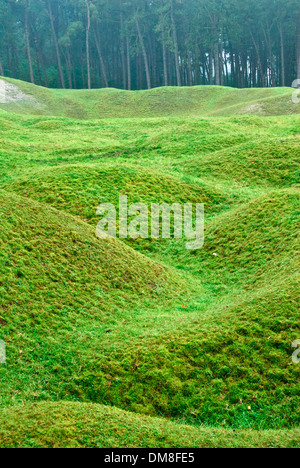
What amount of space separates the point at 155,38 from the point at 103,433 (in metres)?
70.2

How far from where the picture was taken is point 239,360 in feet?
24.8

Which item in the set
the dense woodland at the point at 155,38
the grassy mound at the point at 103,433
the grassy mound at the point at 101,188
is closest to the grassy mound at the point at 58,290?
the grassy mound at the point at 103,433

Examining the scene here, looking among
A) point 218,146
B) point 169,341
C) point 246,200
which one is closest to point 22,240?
point 169,341

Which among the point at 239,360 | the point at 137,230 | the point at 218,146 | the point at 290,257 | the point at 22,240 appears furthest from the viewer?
the point at 218,146

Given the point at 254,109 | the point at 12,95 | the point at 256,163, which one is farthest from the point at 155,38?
the point at 256,163

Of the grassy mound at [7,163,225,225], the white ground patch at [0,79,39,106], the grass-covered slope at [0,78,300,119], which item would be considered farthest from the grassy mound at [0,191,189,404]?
the white ground patch at [0,79,39,106]

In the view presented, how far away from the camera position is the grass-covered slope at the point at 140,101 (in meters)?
44.2

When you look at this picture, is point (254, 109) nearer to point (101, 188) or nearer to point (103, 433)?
point (101, 188)

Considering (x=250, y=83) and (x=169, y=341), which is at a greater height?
(x=250, y=83)

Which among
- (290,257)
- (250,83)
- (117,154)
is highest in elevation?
(250,83)

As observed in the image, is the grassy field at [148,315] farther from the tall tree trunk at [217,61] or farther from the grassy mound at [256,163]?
the tall tree trunk at [217,61]

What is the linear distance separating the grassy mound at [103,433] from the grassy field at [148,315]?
18 mm

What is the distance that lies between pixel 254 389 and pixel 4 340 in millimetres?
4268
